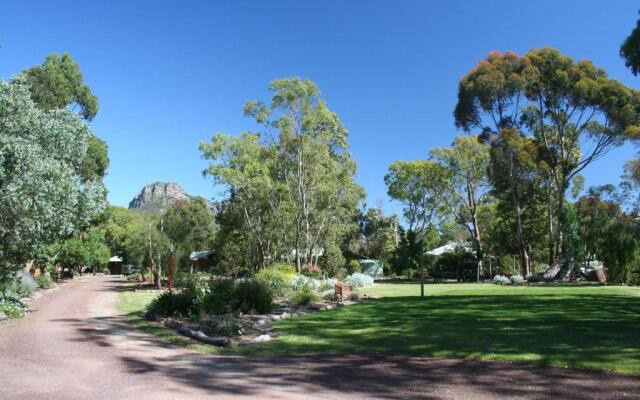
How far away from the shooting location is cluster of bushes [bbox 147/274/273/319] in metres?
14.2

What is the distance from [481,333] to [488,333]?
0.14 metres

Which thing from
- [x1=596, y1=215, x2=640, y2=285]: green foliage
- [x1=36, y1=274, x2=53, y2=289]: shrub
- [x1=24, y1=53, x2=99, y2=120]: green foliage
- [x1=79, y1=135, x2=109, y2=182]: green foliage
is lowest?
[x1=36, y1=274, x2=53, y2=289]: shrub

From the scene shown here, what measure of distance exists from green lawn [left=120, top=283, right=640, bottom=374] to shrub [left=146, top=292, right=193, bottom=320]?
1.66ft

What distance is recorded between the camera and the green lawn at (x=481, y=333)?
8250 millimetres

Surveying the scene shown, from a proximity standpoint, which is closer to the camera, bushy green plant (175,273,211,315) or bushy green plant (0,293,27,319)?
bushy green plant (175,273,211,315)

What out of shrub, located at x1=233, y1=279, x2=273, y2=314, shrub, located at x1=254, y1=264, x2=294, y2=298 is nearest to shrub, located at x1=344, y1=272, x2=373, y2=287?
shrub, located at x1=254, y1=264, x2=294, y2=298

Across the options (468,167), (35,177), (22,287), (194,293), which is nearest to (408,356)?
(194,293)

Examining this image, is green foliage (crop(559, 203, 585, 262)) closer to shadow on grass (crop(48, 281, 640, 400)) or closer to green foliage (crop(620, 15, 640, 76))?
shadow on grass (crop(48, 281, 640, 400))

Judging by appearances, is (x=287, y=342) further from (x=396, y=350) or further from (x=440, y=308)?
(x=440, y=308)

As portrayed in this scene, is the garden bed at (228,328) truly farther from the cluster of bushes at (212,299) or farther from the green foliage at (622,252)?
the green foliage at (622,252)

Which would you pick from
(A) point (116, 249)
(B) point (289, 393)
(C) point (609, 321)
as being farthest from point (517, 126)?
(A) point (116, 249)

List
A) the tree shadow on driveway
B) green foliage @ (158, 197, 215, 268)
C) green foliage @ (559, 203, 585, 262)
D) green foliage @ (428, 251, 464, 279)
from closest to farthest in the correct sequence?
the tree shadow on driveway, green foliage @ (559, 203, 585, 262), green foliage @ (158, 197, 215, 268), green foliage @ (428, 251, 464, 279)

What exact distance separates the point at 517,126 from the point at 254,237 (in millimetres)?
20942

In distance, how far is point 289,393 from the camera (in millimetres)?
6426
